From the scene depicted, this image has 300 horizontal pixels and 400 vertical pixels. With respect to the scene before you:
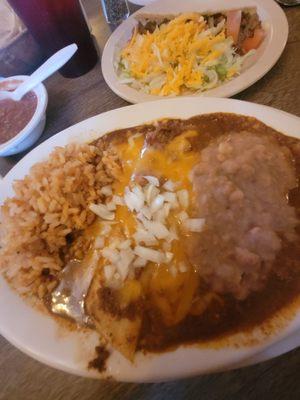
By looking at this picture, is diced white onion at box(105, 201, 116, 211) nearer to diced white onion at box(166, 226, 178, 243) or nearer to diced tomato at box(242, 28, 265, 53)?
diced white onion at box(166, 226, 178, 243)

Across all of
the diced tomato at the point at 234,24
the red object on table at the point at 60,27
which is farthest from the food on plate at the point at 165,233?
the red object on table at the point at 60,27

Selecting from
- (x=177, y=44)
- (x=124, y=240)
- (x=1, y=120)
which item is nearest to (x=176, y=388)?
(x=124, y=240)

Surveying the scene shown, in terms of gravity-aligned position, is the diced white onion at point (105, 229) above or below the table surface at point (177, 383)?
above

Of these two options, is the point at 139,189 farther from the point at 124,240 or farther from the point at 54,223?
the point at 54,223

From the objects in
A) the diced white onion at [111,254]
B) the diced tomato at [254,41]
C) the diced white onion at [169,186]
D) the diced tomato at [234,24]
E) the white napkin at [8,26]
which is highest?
the white napkin at [8,26]

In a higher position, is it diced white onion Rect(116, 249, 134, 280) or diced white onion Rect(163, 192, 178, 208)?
diced white onion Rect(163, 192, 178, 208)

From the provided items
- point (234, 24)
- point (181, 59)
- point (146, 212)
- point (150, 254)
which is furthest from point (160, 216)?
point (234, 24)

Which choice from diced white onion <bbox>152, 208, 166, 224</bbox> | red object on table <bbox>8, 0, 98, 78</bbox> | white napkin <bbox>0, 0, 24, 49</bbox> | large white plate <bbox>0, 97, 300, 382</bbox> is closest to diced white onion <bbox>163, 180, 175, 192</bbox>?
diced white onion <bbox>152, 208, 166, 224</bbox>

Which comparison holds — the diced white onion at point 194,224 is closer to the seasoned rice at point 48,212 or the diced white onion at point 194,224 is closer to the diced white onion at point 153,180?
the diced white onion at point 153,180
